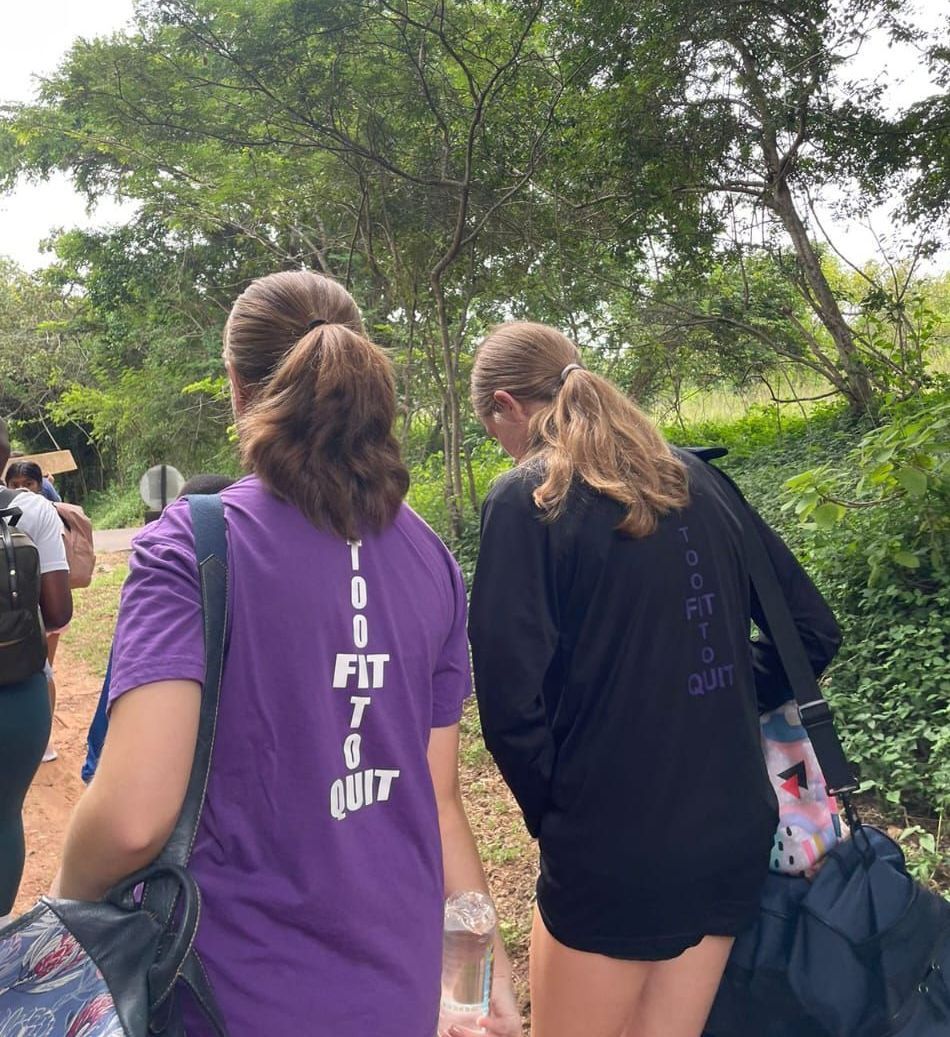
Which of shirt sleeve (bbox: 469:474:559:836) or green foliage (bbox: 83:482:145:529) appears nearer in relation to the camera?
shirt sleeve (bbox: 469:474:559:836)

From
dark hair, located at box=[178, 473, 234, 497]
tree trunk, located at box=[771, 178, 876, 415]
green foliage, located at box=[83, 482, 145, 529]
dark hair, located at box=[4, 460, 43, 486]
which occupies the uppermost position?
green foliage, located at box=[83, 482, 145, 529]

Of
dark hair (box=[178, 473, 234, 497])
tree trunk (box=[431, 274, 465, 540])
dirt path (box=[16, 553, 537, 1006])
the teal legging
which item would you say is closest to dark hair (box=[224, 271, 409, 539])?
dark hair (box=[178, 473, 234, 497])

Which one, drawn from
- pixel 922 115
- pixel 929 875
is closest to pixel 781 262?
pixel 922 115

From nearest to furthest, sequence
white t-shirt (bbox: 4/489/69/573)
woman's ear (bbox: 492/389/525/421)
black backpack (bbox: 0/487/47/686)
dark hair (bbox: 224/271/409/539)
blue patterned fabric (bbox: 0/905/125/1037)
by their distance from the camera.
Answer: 1. blue patterned fabric (bbox: 0/905/125/1037)
2. dark hair (bbox: 224/271/409/539)
3. woman's ear (bbox: 492/389/525/421)
4. black backpack (bbox: 0/487/47/686)
5. white t-shirt (bbox: 4/489/69/573)

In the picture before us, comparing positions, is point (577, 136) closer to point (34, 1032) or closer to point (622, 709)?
point (622, 709)

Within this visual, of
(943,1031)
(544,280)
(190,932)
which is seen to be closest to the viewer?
(190,932)

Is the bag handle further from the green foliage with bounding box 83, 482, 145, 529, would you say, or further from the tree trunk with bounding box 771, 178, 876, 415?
the green foliage with bounding box 83, 482, 145, 529

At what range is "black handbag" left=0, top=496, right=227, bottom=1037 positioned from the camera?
1.02m

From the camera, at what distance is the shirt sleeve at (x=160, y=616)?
3.75 feet

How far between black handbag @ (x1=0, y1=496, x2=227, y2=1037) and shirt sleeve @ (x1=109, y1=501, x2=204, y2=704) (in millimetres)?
17

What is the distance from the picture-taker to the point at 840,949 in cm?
172

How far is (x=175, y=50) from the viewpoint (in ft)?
25.5

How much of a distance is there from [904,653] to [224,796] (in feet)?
14.4

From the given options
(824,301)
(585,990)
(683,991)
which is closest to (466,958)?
(585,990)
